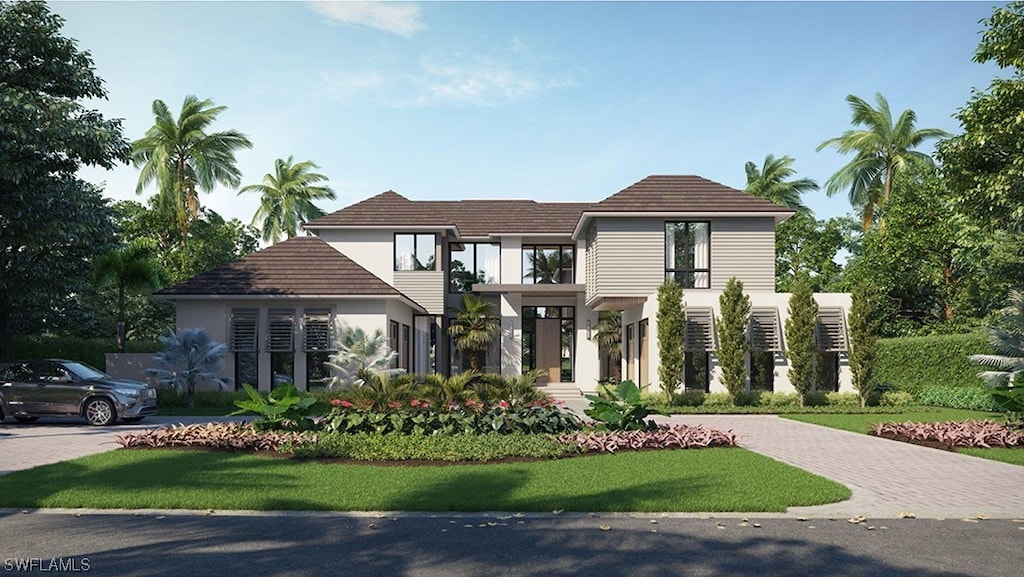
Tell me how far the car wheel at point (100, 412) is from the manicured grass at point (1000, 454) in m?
17.7

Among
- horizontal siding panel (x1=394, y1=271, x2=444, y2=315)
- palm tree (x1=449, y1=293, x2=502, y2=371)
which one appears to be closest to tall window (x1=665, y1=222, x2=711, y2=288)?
palm tree (x1=449, y1=293, x2=502, y2=371)

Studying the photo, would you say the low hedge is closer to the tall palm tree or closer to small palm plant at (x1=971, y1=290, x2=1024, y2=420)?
small palm plant at (x1=971, y1=290, x2=1024, y2=420)

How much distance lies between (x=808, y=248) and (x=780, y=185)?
6.36 meters

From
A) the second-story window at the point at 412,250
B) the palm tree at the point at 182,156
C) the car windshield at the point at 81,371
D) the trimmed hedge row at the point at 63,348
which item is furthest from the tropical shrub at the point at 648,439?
the palm tree at the point at 182,156

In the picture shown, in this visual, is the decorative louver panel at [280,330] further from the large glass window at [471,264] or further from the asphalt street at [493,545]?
the asphalt street at [493,545]

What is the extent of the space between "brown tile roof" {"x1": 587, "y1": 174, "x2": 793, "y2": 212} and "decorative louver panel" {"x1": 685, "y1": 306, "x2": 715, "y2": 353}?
11.6 feet

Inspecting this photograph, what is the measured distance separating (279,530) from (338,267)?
1912cm

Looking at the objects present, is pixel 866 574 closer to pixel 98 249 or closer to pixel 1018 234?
pixel 1018 234

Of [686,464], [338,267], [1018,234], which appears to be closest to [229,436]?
[686,464]

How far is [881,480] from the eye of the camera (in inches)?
421

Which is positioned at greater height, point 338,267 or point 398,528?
point 338,267

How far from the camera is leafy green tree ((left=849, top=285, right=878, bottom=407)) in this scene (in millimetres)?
23391

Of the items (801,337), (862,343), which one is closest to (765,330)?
(801,337)

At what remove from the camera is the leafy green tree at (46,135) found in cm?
1836
